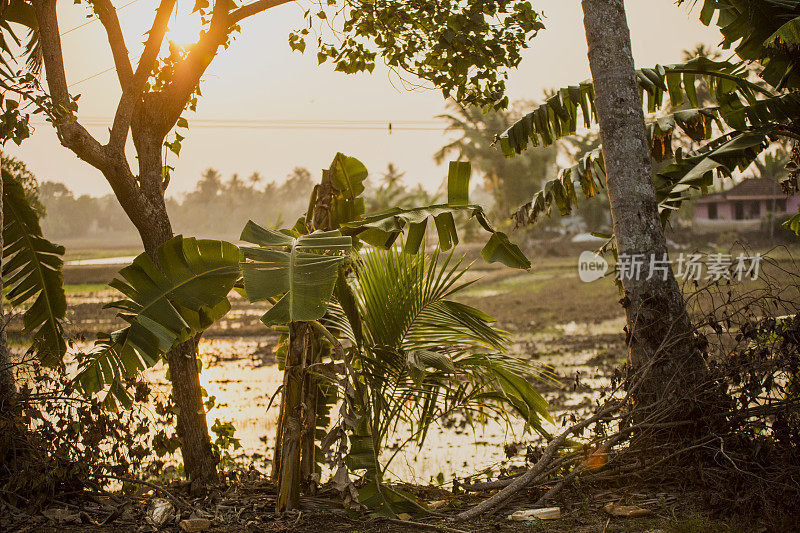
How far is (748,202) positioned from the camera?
38688 millimetres

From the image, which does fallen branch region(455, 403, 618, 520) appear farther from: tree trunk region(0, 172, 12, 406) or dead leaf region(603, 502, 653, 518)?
tree trunk region(0, 172, 12, 406)

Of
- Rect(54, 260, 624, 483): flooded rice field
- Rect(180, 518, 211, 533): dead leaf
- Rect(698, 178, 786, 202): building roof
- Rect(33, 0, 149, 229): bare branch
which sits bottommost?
Rect(54, 260, 624, 483): flooded rice field

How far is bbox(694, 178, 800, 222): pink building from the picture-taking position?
123 ft

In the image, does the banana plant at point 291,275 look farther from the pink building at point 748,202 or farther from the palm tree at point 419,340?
the pink building at point 748,202

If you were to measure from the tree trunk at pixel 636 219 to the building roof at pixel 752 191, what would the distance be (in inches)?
1420

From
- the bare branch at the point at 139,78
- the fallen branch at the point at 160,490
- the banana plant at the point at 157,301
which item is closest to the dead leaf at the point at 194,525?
the fallen branch at the point at 160,490

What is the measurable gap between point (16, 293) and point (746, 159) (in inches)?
248

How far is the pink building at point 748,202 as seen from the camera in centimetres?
3750

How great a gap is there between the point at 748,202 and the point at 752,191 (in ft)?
3.12

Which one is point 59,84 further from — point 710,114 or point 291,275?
point 710,114

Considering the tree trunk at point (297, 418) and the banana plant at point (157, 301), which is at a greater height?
the banana plant at point (157, 301)

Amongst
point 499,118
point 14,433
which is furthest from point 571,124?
point 499,118

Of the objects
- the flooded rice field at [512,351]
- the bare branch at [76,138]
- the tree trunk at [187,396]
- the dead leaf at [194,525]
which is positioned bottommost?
the flooded rice field at [512,351]

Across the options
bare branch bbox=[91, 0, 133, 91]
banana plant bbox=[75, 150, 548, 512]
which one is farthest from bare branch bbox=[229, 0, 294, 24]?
banana plant bbox=[75, 150, 548, 512]
